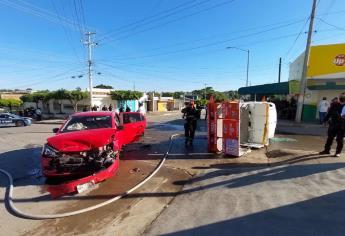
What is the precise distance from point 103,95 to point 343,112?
45.6 metres

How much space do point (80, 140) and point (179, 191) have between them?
2.60 metres

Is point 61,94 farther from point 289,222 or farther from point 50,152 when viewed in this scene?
point 289,222

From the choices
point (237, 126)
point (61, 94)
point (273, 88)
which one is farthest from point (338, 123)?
point (61, 94)

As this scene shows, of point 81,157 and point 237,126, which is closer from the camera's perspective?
point 81,157

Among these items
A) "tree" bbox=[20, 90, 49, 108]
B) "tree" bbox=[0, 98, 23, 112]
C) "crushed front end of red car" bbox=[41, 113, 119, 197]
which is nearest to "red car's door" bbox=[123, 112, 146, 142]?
"crushed front end of red car" bbox=[41, 113, 119, 197]

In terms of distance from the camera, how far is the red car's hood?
6.66 metres

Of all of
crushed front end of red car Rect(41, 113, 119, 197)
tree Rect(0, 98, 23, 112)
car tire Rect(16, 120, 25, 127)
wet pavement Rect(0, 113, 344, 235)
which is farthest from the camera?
tree Rect(0, 98, 23, 112)

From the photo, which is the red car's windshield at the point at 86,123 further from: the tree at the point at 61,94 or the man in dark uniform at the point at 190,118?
the tree at the point at 61,94

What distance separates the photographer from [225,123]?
957cm

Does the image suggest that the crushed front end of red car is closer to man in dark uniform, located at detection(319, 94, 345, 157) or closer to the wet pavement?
the wet pavement

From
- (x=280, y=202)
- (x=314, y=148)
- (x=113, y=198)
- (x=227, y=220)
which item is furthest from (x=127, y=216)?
(x=314, y=148)

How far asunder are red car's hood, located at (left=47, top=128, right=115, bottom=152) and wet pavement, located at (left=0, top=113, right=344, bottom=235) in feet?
3.02

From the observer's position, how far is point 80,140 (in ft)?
23.0

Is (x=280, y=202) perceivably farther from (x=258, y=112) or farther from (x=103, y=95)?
(x=103, y=95)
